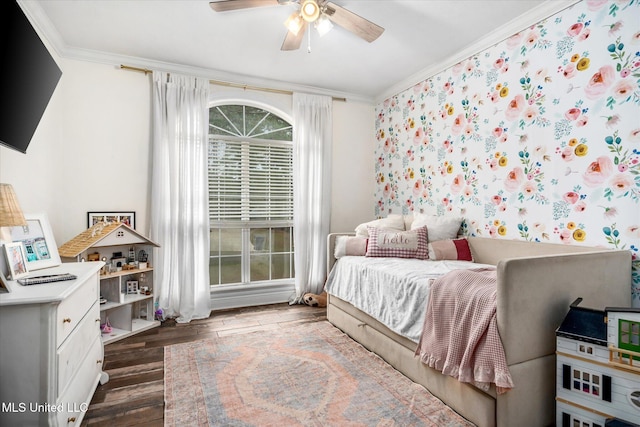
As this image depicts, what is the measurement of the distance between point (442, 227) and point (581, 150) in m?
1.21

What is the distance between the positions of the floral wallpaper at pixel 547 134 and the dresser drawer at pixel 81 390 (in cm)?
297

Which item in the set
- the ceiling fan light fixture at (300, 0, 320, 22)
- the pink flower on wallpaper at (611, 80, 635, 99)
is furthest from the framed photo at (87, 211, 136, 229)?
the pink flower on wallpaper at (611, 80, 635, 99)

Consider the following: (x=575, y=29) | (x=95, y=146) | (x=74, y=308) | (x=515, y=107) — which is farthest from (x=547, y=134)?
→ (x=95, y=146)

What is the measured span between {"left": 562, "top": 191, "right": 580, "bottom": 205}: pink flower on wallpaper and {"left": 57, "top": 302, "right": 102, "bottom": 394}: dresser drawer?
299cm

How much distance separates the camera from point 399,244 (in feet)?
9.83

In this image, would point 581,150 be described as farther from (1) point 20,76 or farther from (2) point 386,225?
(1) point 20,76

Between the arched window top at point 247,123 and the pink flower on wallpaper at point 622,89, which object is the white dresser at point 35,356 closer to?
the arched window top at point 247,123

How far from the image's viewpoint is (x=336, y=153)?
4.16 meters

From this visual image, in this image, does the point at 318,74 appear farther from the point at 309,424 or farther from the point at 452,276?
the point at 309,424

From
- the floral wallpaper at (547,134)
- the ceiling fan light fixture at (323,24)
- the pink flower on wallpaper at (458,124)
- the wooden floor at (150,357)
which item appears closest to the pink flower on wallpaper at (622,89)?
the floral wallpaper at (547,134)

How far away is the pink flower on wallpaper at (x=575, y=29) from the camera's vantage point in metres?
2.16

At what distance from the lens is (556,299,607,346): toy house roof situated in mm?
1468

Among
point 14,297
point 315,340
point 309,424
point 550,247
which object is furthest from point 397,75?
point 14,297

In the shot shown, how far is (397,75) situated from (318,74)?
0.87 metres
